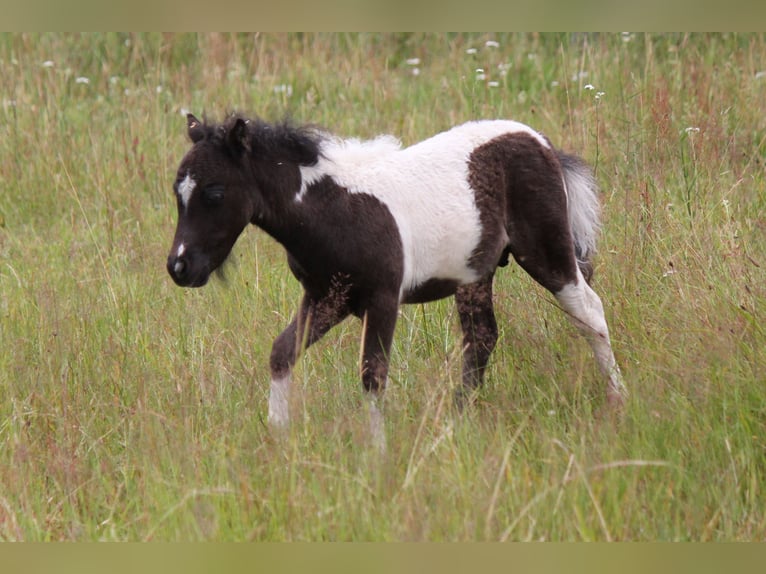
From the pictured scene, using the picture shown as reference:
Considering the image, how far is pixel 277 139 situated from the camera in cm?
464

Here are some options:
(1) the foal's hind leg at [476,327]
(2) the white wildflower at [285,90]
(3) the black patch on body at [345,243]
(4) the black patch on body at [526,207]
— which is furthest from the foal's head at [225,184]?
(2) the white wildflower at [285,90]

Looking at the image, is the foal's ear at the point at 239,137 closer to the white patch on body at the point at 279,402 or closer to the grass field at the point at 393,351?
the grass field at the point at 393,351

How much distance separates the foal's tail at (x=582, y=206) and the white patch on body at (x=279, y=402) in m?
1.71

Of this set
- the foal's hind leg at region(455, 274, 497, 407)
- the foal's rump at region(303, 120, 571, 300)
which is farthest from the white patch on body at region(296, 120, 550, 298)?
the foal's hind leg at region(455, 274, 497, 407)

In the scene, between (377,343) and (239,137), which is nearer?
(239,137)

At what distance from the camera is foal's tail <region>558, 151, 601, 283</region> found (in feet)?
18.0

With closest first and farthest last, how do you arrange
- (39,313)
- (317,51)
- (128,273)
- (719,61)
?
(39,313) < (128,273) < (719,61) < (317,51)

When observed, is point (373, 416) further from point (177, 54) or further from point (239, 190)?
point (177, 54)

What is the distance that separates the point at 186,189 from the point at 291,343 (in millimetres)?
818

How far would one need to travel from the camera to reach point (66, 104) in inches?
358

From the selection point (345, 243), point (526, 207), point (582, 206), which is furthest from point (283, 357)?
point (582, 206)

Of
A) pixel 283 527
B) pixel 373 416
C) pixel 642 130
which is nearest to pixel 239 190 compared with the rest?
pixel 373 416

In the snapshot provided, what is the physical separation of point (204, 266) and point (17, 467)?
113cm

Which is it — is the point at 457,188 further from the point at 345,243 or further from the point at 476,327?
Result: the point at 476,327
